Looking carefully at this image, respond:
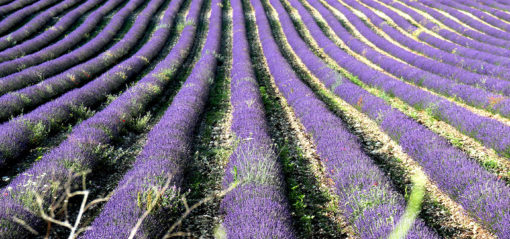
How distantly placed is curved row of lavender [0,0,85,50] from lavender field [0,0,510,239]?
0.50ft

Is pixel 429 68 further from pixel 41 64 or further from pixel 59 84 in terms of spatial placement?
pixel 41 64

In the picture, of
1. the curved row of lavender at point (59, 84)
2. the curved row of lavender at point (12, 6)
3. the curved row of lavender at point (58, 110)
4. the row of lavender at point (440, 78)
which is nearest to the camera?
the curved row of lavender at point (58, 110)

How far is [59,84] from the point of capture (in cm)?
774

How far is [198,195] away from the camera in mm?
4164

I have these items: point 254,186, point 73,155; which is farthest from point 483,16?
point 73,155

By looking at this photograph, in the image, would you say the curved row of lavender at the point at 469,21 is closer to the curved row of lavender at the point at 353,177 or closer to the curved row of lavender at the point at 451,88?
the curved row of lavender at the point at 451,88

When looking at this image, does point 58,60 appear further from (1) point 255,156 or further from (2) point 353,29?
(2) point 353,29

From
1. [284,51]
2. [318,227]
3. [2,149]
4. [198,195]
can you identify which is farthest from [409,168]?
[284,51]

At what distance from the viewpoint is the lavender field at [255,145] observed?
322 centimetres

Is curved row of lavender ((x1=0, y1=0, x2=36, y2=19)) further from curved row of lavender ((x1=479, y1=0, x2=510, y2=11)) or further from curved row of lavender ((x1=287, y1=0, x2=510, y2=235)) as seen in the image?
curved row of lavender ((x1=479, y1=0, x2=510, y2=11))

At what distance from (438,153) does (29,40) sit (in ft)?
45.8

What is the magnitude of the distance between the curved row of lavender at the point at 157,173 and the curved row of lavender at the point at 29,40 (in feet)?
19.3

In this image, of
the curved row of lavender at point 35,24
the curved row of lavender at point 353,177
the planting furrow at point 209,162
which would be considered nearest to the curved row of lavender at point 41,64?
the curved row of lavender at point 35,24

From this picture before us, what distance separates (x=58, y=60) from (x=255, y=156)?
8560mm
